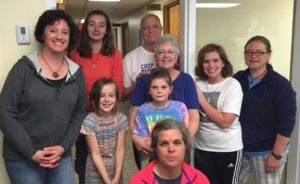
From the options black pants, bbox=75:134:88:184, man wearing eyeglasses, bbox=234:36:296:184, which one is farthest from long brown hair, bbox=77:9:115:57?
Result: man wearing eyeglasses, bbox=234:36:296:184

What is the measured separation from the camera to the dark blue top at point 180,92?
185cm

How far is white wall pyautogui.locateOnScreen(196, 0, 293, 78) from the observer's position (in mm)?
2357

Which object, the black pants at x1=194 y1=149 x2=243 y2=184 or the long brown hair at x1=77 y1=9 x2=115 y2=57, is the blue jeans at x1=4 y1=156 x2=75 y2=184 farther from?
the black pants at x1=194 y1=149 x2=243 y2=184

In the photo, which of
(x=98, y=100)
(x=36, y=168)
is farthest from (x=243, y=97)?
(x=36, y=168)

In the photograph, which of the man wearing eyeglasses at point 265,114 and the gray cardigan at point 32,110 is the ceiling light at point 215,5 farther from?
the gray cardigan at point 32,110

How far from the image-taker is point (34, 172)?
5.43ft

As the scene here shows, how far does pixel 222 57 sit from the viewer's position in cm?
196

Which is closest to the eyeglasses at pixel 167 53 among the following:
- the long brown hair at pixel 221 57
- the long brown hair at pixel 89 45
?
the long brown hair at pixel 221 57

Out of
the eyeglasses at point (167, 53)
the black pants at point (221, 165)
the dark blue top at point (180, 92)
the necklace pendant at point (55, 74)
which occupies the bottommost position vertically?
the black pants at point (221, 165)

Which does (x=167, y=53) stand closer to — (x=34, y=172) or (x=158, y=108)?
(x=158, y=108)

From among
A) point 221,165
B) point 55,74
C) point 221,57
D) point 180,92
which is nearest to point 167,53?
point 180,92

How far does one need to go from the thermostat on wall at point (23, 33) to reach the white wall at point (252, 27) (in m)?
1.24

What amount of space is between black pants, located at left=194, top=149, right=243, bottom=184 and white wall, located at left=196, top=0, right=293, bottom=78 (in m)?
0.82

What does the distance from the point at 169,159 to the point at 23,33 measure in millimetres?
1165
